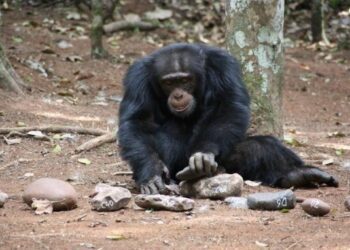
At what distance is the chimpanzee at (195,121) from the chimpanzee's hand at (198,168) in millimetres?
351

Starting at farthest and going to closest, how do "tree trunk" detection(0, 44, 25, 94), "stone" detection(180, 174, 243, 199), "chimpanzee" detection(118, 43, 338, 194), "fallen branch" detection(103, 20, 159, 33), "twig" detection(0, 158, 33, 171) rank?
1. "fallen branch" detection(103, 20, 159, 33)
2. "tree trunk" detection(0, 44, 25, 94)
3. "twig" detection(0, 158, 33, 171)
4. "chimpanzee" detection(118, 43, 338, 194)
5. "stone" detection(180, 174, 243, 199)

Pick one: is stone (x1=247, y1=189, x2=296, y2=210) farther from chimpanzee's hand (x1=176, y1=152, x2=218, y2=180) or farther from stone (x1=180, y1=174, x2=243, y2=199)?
chimpanzee's hand (x1=176, y1=152, x2=218, y2=180)

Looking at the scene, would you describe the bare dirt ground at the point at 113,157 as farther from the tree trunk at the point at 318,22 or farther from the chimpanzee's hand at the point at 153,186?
the tree trunk at the point at 318,22

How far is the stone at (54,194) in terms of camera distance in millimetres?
4633

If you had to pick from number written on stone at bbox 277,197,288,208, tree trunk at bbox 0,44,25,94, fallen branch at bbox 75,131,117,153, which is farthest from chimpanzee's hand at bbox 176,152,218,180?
tree trunk at bbox 0,44,25,94

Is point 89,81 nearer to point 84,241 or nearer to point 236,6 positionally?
point 236,6

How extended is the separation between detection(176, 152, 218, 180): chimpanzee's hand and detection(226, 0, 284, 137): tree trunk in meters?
1.66

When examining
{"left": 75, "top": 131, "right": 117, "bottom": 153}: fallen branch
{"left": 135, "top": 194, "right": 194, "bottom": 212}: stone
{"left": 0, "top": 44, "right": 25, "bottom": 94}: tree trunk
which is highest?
{"left": 0, "top": 44, "right": 25, "bottom": 94}: tree trunk

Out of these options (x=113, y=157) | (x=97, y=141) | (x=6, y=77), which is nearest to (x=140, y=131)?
(x=113, y=157)

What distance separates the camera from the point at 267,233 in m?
3.99

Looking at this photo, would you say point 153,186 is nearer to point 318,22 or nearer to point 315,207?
point 315,207

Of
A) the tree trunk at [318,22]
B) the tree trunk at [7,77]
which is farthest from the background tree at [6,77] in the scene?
the tree trunk at [318,22]

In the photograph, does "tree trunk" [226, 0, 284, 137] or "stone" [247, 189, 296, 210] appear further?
"tree trunk" [226, 0, 284, 137]

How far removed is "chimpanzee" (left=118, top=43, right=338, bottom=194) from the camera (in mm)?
5668
